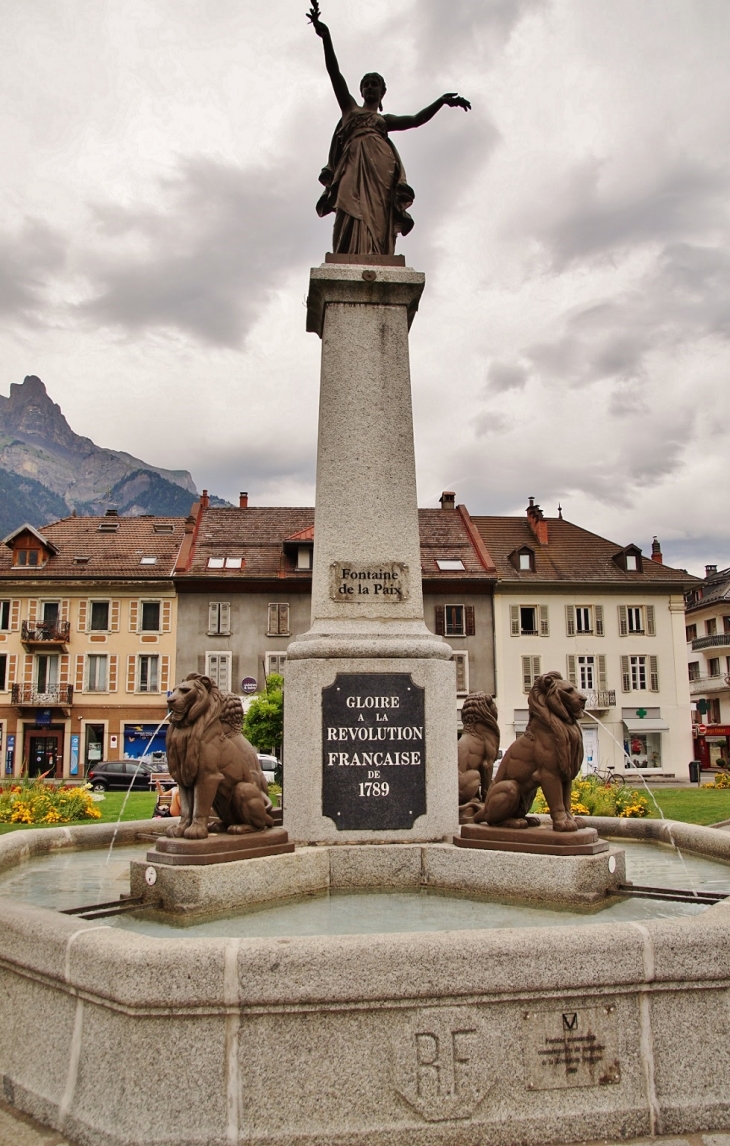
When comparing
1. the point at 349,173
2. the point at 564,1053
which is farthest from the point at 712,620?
the point at 564,1053

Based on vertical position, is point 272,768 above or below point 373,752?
below

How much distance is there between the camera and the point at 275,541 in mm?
44250

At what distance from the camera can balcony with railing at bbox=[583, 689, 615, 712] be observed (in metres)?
43.0

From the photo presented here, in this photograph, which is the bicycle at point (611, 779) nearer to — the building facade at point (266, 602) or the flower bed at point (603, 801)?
the flower bed at point (603, 801)

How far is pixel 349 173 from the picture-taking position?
28.9ft

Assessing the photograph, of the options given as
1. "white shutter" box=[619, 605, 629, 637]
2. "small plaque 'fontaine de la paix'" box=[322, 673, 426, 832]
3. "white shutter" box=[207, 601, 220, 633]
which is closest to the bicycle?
"small plaque 'fontaine de la paix'" box=[322, 673, 426, 832]

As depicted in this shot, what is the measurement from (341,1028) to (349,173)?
7742mm

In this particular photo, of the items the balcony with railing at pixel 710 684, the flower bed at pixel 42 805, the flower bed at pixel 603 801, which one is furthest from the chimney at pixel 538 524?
the flower bed at pixel 42 805

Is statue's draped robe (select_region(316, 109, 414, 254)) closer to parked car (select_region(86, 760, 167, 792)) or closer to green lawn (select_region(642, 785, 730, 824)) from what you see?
green lawn (select_region(642, 785, 730, 824))

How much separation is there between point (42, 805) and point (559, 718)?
27.5 feet

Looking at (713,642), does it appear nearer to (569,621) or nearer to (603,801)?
(569,621)

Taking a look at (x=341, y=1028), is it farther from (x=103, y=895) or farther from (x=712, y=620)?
(x=712, y=620)

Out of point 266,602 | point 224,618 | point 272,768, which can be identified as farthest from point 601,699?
point 272,768

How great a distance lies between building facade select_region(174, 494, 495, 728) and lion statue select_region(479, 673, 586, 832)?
34.4 m
